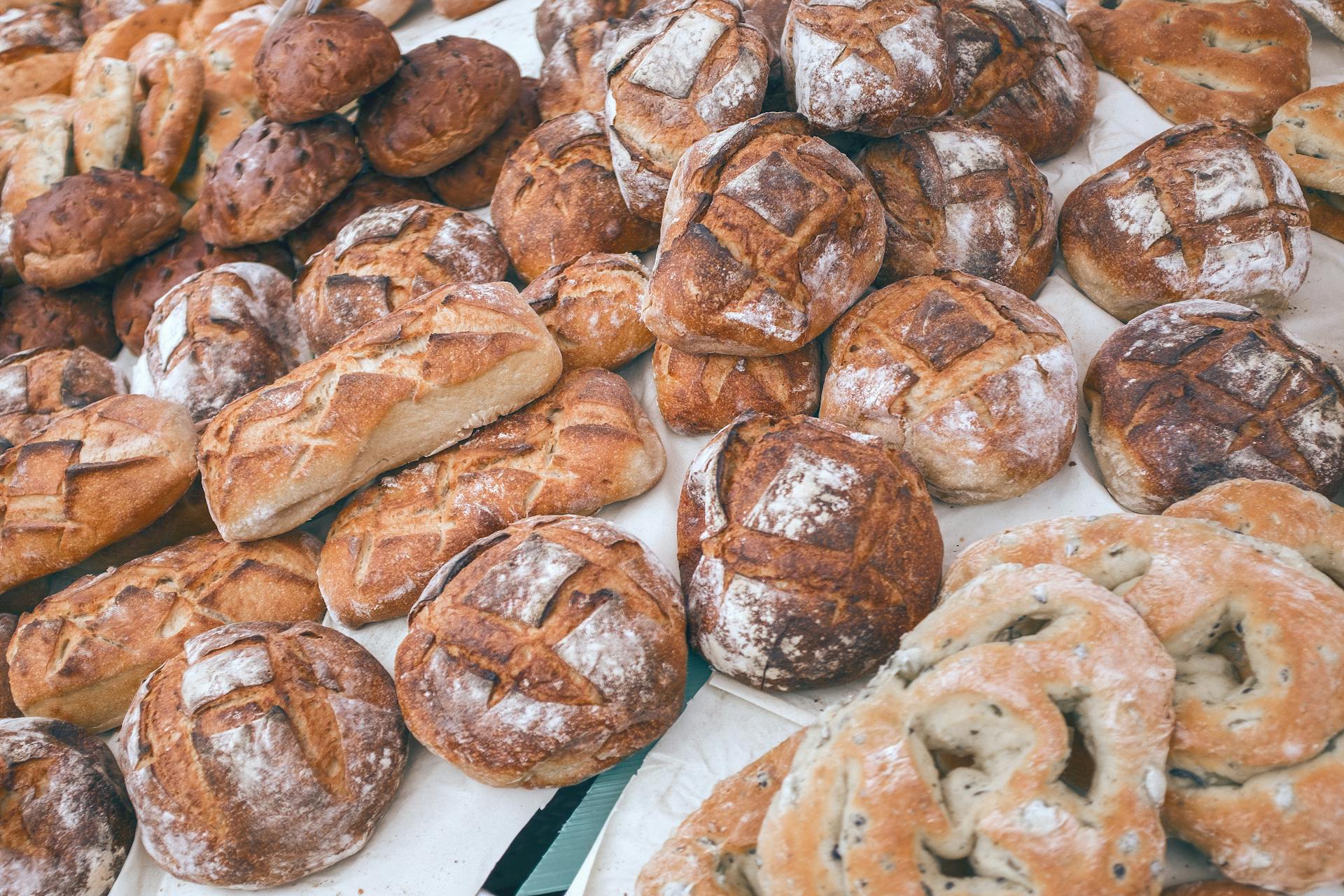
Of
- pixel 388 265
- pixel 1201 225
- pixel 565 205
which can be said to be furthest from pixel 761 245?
pixel 388 265

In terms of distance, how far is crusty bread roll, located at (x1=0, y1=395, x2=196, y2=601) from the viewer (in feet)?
7.67

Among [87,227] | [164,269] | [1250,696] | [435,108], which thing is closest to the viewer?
[1250,696]

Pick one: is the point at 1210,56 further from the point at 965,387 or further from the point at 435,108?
the point at 435,108

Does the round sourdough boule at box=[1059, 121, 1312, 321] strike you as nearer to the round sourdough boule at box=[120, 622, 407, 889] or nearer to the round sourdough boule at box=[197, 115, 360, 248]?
the round sourdough boule at box=[120, 622, 407, 889]

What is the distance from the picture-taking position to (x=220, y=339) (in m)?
2.68

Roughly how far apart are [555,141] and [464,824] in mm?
1973

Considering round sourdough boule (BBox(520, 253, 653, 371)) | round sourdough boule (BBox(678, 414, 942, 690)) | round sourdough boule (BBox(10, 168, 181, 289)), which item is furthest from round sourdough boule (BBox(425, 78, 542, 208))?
round sourdough boule (BBox(678, 414, 942, 690))

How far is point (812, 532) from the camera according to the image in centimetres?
178

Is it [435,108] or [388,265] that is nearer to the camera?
[388,265]

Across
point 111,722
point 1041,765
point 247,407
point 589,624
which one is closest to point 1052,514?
point 1041,765

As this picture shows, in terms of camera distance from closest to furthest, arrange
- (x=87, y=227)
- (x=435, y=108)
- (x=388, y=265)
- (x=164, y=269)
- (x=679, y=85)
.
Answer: (x=679, y=85) → (x=388, y=265) → (x=435, y=108) → (x=87, y=227) → (x=164, y=269)

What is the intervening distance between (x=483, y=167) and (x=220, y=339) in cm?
108

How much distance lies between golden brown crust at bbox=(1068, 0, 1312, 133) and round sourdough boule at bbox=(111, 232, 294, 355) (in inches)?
114

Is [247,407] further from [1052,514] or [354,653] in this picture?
[1052,514]
